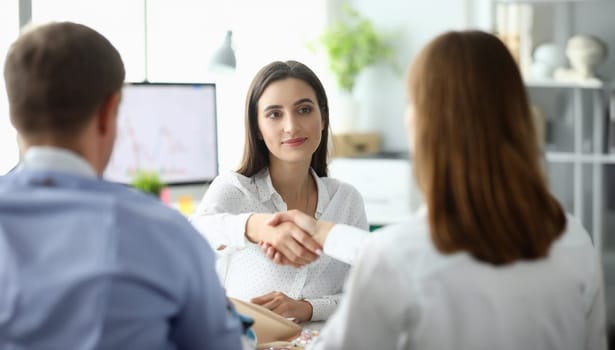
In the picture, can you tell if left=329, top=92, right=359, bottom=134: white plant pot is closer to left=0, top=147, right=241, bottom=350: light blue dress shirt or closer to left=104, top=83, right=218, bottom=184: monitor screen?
left=104, top=83, right=218, bottom=184: monitor screen

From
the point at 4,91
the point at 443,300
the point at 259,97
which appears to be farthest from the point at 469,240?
the point at 4,91

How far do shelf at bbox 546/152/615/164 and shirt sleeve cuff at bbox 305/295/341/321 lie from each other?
10.0 ft

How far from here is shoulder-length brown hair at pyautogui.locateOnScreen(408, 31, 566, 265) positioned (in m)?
1.24

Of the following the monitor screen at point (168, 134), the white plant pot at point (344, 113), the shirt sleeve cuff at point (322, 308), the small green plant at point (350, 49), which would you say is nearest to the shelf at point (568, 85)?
the small green plant at point (350, 49)

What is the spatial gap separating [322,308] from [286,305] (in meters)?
0.11

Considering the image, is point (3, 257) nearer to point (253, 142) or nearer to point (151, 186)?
point (253, 142)

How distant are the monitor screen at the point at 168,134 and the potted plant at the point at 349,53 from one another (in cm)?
190

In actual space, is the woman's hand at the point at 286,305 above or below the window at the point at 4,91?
below

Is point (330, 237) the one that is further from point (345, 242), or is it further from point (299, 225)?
point (299, 225)

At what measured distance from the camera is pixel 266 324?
1.79 m

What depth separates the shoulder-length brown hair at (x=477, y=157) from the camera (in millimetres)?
1244

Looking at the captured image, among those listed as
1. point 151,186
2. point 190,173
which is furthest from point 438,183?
point 190,173

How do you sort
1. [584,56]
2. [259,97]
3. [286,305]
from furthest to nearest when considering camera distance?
[584,56] < [259,97] < [286,305]

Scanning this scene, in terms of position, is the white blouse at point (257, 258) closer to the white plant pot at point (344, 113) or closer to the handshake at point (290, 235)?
the handshake at point (290, 235)
